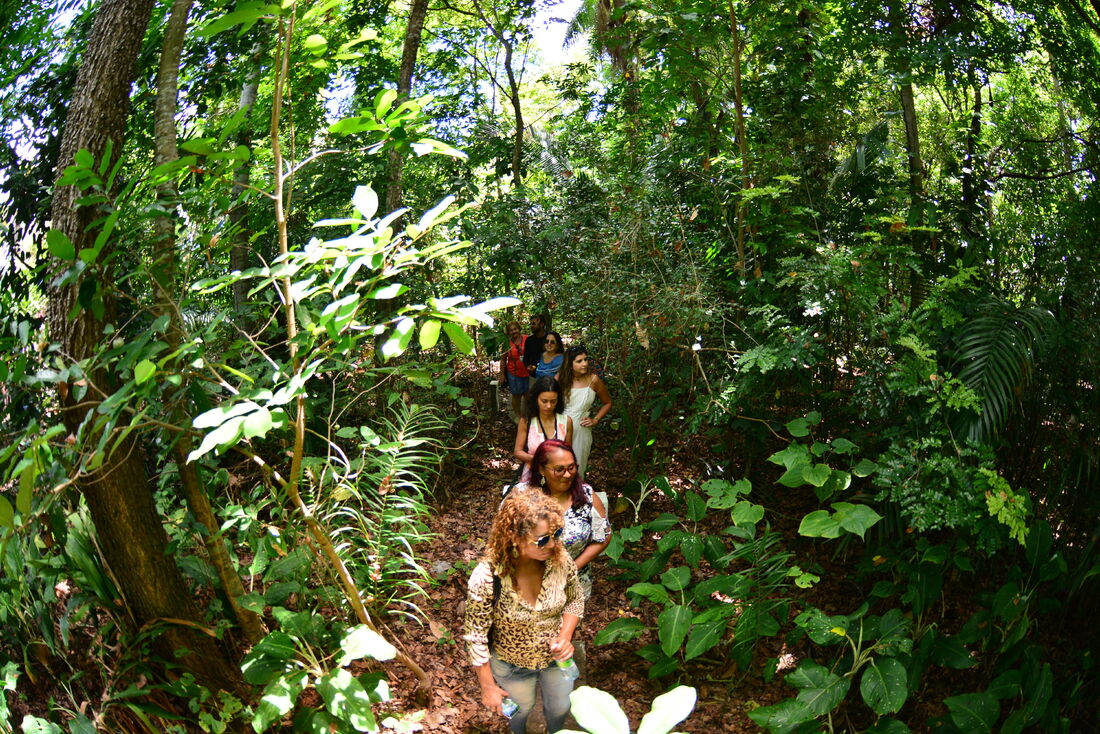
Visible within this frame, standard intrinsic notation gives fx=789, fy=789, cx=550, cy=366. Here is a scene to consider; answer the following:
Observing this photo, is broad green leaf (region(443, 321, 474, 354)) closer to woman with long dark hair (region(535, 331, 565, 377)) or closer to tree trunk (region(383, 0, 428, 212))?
woman with long dark hair (region(535, 331, 565, 377))

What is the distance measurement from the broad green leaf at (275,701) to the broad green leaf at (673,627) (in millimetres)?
1996

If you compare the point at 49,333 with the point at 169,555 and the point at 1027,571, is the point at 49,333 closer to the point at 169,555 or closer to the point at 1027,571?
the point at 169,555

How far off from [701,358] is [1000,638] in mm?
2746

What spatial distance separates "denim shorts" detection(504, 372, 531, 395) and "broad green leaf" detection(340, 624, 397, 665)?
4478 millimetres

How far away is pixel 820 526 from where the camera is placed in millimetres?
4340

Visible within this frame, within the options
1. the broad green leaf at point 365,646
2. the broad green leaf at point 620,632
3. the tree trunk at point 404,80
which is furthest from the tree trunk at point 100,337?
the tree trunk at point 404,80

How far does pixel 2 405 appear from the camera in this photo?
3395 mm

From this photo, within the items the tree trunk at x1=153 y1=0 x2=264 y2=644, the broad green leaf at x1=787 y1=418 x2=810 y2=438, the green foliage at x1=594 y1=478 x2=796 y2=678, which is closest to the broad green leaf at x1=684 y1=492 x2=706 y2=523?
the green foliage at x1=594 y1=478 x2=796 y2=678

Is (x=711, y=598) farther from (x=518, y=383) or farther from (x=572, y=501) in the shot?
(x=518, y=383)

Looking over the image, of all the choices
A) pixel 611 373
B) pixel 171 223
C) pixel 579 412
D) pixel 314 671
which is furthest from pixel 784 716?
pixel 171 223

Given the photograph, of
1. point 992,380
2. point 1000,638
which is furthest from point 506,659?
point 992,380

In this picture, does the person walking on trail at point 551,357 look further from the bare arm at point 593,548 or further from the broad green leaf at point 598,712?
the broad green leaf at point 598,712

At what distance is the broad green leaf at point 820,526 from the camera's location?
429 cm

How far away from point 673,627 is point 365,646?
1976mm
